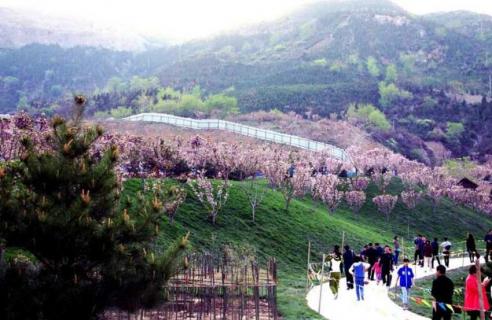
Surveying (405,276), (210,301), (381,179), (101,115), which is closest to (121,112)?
(101,115)

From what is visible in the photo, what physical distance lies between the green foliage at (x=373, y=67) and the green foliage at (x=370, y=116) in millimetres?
43936

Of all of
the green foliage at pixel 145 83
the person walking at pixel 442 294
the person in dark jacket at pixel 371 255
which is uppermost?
the green foliage at pixel 145 83

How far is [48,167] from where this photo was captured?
36.9 ft

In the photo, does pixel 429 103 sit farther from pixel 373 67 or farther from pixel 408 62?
pixel 408 62

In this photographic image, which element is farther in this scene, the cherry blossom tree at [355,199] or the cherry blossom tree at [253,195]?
the cherry blossom tree at [355,199]

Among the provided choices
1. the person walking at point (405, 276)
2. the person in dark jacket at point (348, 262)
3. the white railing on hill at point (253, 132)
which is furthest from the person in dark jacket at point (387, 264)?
the white railing on hill at point (253, 132)

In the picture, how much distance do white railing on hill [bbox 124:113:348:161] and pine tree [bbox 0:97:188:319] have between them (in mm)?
53793

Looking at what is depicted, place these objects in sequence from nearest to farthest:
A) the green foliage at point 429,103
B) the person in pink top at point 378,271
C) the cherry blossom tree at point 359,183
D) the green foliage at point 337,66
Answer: the person in pink top at point 378,271
the cherry blossom tree at point 359,183
the green foliage at point 429,103
the green foliage at point 337,66

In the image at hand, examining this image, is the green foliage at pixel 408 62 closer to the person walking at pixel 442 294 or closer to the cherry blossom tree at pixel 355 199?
the cherry blossom tree at pixel 355 199

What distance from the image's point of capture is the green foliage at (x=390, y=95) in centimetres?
12150

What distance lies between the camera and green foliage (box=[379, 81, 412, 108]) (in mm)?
121500

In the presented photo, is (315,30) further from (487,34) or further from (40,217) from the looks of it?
(40,217)

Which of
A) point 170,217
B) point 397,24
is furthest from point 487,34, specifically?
point 170,217

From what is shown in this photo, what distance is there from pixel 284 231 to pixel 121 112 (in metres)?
80.1
